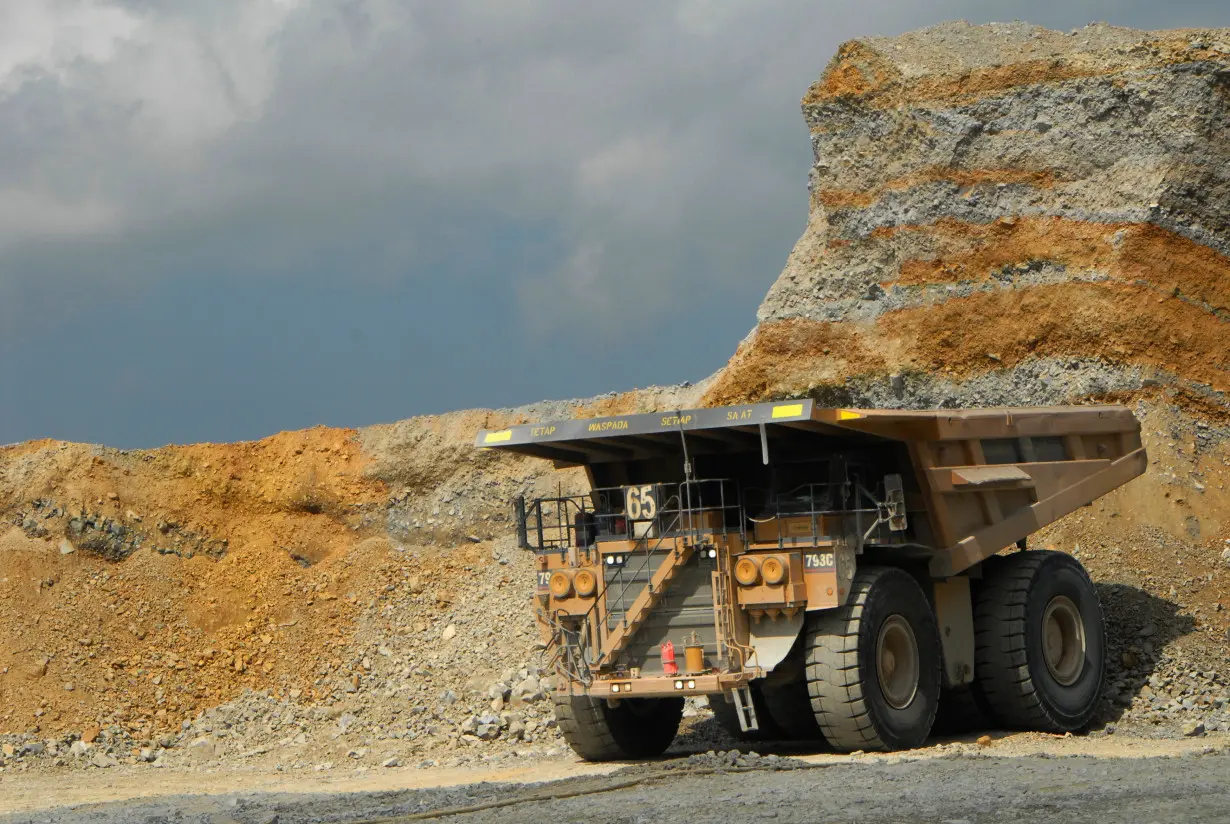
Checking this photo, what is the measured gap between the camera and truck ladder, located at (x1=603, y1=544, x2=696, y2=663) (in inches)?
469

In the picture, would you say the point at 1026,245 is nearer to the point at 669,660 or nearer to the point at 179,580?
the point at 669,660

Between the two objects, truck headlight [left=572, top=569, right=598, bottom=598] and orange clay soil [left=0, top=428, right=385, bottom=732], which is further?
orange clay soil [left=0, top=428, right=385, bottom=732]

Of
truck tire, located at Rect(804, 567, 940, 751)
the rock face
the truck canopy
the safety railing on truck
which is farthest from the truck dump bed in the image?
the rock face

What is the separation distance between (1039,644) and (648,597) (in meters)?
4.07

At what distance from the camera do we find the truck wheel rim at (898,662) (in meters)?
12.1

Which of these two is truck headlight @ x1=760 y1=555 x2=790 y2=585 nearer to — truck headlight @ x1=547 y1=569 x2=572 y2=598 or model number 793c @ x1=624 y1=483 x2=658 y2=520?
model number 793c @ x1=624 y1=483 x2=658 y2=520

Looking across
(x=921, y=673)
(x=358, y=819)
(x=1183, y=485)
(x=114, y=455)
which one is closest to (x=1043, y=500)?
(x=921, y=673)

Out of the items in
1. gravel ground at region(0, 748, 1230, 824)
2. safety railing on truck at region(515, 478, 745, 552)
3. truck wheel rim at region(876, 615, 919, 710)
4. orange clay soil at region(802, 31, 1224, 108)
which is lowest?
gravel ground at region(0, 748, 1230, 824)

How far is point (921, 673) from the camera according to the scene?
12.5 metres

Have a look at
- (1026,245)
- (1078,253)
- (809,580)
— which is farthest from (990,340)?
(809,580)

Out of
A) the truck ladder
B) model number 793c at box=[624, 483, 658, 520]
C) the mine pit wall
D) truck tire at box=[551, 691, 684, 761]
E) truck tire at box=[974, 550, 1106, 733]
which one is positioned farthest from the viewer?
the mine pit wall

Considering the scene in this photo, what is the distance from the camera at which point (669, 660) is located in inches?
464

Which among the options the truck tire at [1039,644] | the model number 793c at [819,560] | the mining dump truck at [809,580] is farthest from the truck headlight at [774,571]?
the truck tire at [1039,644]

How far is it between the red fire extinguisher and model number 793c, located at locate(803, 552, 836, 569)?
124 centimetres
